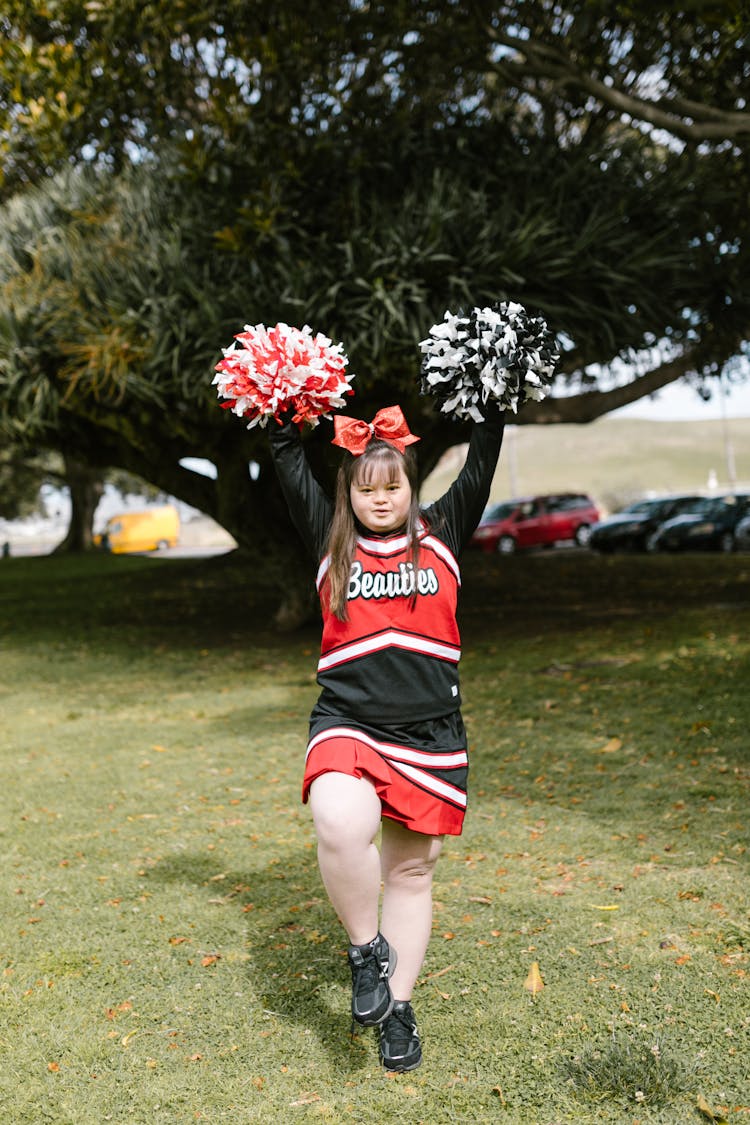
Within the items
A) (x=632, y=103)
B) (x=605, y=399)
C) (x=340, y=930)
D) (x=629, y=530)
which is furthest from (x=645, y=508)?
(x=340, y=930)

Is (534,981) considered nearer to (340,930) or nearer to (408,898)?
(408,898)

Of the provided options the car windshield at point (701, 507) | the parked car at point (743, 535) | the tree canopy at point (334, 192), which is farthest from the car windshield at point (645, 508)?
the tree canopy at point (334, 192)

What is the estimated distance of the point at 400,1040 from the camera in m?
3.43

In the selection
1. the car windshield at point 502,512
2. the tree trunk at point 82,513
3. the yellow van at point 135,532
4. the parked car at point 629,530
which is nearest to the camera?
the parked car at point 629,530

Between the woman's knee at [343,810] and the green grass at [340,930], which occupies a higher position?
the woman's knee at [343,810]

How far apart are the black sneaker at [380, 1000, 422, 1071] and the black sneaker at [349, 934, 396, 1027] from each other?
5.5 inches

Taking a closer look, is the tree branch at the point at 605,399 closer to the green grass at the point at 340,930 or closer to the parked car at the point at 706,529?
the green grass at the point at 340,930

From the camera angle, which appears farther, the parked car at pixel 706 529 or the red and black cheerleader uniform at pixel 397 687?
the parked car at pixel 706 529

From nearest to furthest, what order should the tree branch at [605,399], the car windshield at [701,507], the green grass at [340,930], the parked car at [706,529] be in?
the green grass at [340,930]
the tree branch at [605,399]
the parked car at [706,529]
the car windshield at [701,507]

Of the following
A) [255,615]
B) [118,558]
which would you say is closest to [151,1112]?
[255,615]

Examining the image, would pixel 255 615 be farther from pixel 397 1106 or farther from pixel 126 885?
pixel 397 1106

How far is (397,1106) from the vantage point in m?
3.25

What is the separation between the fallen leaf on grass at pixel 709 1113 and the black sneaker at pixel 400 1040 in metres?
0.88

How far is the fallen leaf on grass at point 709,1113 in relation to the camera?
3.08 m
